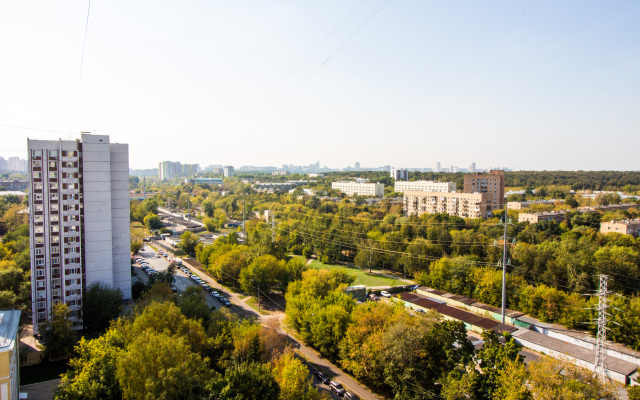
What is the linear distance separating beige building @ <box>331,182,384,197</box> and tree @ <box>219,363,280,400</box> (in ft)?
179

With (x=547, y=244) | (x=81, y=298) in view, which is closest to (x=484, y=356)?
(x=81, y=298)

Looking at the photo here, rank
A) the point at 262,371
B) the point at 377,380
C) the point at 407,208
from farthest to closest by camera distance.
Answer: the point at 407,208 → the point at 377,380 → the point at 262,371

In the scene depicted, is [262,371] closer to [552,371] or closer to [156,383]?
[156,383]

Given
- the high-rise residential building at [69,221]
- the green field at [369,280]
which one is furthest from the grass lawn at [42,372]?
the green field at [369,280]

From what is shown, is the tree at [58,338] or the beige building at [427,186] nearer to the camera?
the tree at [58,338]

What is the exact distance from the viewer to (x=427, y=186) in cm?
6219

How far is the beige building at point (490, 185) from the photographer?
142ft

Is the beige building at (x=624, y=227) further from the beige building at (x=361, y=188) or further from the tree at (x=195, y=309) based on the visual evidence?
the beige building at (x=361, y=188)

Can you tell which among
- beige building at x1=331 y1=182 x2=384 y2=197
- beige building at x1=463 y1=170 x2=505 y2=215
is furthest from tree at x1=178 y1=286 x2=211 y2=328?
beige building at x1=331 y1=182 x2=384 y2=197

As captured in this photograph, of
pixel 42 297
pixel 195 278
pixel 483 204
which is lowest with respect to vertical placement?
pixel 195 278

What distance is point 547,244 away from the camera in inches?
1014

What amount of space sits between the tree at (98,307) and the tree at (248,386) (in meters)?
9.67

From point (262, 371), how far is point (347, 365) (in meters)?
3.92

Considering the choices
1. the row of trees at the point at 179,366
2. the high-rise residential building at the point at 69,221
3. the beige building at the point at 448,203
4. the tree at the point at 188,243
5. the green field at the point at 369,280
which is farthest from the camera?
the beige building at the point at 448,203
